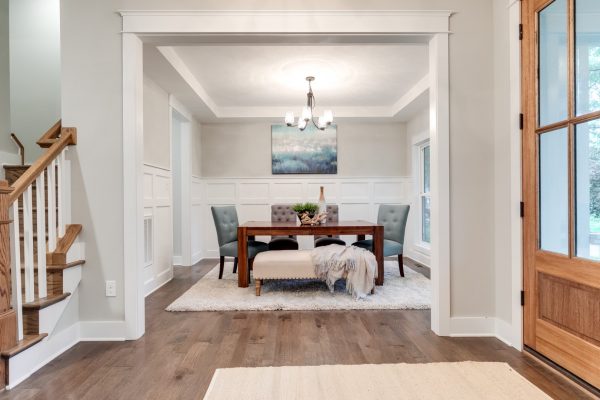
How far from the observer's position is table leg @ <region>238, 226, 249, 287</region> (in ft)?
12.1

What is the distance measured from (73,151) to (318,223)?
267 centimetres

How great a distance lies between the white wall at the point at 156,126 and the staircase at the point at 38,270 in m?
1.24

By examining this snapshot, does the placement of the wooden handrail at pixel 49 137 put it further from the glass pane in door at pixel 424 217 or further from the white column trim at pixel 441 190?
the glass pane in door at pixel 424 217

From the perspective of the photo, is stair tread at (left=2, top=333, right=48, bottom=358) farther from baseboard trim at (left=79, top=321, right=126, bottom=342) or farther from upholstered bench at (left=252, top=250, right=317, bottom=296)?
upholstered bench at (left=252, top=250, right=317, bottom=296)

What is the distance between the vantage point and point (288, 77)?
425 cm

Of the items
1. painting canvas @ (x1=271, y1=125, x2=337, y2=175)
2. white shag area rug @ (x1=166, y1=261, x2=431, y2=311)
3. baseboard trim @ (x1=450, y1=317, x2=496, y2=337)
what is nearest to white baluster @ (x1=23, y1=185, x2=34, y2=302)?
white shag area rug @ (x1=166, y1=261, x2=431, y2=311)

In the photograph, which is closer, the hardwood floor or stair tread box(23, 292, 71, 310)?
the hardwood floor

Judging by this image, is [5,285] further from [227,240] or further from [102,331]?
[227,240]

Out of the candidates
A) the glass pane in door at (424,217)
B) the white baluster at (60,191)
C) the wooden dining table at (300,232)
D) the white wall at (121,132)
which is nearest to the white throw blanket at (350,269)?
the wooden dining table at (300,232)

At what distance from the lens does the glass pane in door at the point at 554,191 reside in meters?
1.84

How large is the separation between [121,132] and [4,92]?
5.39 feet

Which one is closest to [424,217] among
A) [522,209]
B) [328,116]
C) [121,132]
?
[328,116]

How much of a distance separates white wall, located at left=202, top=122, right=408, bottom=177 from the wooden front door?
3.87 metres

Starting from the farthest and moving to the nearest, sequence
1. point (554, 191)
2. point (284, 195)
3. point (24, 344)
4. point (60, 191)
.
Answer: point (284, 195) → point (60, 191) → point (554, 191) → point (24, 344)
